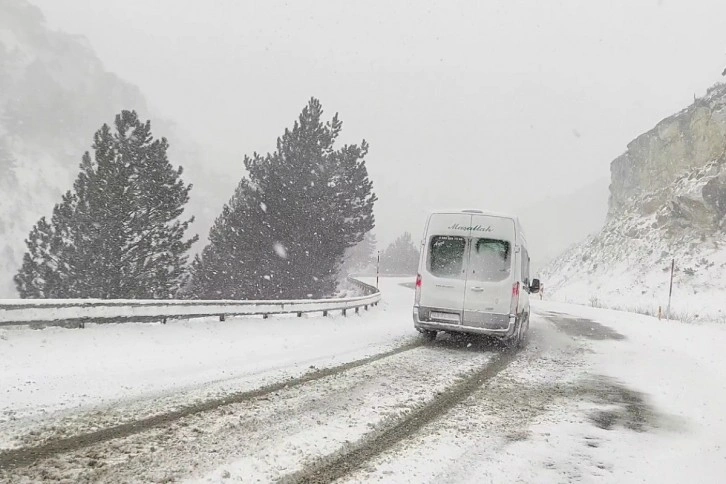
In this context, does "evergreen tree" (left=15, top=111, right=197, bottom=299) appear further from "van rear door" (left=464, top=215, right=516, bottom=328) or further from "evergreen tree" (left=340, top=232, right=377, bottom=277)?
"evergreen tree" (left=340, top=232, right=377, bottom=277)

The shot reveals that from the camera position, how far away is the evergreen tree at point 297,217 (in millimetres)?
28062

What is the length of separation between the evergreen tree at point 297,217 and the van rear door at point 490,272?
716 inches

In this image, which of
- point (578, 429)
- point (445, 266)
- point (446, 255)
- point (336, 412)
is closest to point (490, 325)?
point (445, 266)

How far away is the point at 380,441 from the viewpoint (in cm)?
426

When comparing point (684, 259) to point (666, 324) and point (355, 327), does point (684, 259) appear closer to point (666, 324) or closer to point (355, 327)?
point (666, 324)

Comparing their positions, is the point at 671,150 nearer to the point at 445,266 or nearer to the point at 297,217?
the point at 297,217

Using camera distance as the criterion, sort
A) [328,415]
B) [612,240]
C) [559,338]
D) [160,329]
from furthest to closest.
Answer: [612,240] < [559,338] < [160,329] < [328,415]

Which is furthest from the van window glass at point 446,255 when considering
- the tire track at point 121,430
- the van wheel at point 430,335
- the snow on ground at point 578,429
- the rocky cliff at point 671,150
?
the rocky cliff at point 671,150

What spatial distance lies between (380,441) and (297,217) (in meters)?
24.0

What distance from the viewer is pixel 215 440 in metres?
4.09

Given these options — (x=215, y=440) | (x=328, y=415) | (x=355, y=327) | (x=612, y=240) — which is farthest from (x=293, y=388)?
(x=612, y=240)

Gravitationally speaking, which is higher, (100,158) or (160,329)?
(100,158)

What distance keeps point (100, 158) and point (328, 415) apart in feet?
73.4

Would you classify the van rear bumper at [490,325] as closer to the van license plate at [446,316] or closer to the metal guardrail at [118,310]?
the van license plate at [446,316]
